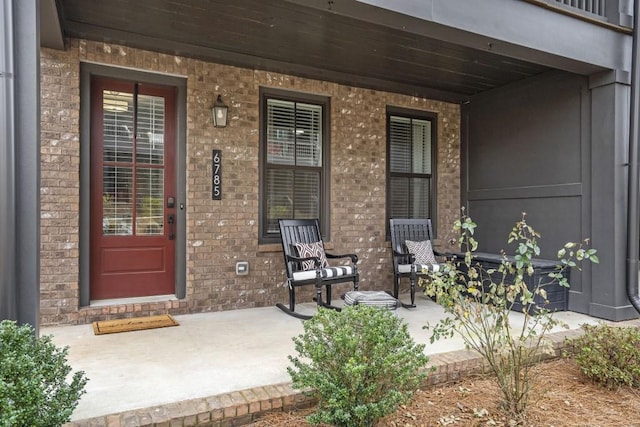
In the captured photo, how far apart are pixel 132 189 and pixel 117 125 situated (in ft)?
2.04

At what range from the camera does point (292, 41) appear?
396 centimetres

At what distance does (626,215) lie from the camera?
398 centimetres

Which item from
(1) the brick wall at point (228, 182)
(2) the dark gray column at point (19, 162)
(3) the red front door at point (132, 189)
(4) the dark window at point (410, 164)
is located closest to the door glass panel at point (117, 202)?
(3) the red front door at point (132, 189)

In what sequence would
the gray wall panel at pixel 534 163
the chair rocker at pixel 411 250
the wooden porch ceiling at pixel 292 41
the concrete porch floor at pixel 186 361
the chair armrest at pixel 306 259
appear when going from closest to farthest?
the concrete porch floor at pixel 186 361 → the wooden porch ceiling at pixel 292 41 → the chair armrest at pixel 306 259 → the gray wall panel at pixel 534 163 → the chair rocker at pixel 411 250

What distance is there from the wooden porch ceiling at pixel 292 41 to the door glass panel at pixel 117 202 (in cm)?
121

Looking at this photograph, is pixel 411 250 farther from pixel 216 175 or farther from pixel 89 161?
pixel 89 161

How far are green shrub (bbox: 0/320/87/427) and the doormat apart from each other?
1.84 meters

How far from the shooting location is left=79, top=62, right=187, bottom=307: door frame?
3.79m

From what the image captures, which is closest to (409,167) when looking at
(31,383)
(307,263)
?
(307,263)

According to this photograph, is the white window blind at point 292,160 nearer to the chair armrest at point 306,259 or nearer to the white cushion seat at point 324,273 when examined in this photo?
the chair armrest at point 306,259

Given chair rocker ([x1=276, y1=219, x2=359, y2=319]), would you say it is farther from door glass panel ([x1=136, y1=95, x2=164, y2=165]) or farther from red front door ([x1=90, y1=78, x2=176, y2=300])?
door glass panel ([x1=136, y1=95, x2=164, y2=165])

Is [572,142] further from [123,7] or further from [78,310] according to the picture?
[78,310]

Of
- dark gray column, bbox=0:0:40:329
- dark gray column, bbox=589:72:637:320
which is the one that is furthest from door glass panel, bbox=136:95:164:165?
dark gray column, bbox=589:72:637:320

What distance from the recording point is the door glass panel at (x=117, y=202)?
3.99m
